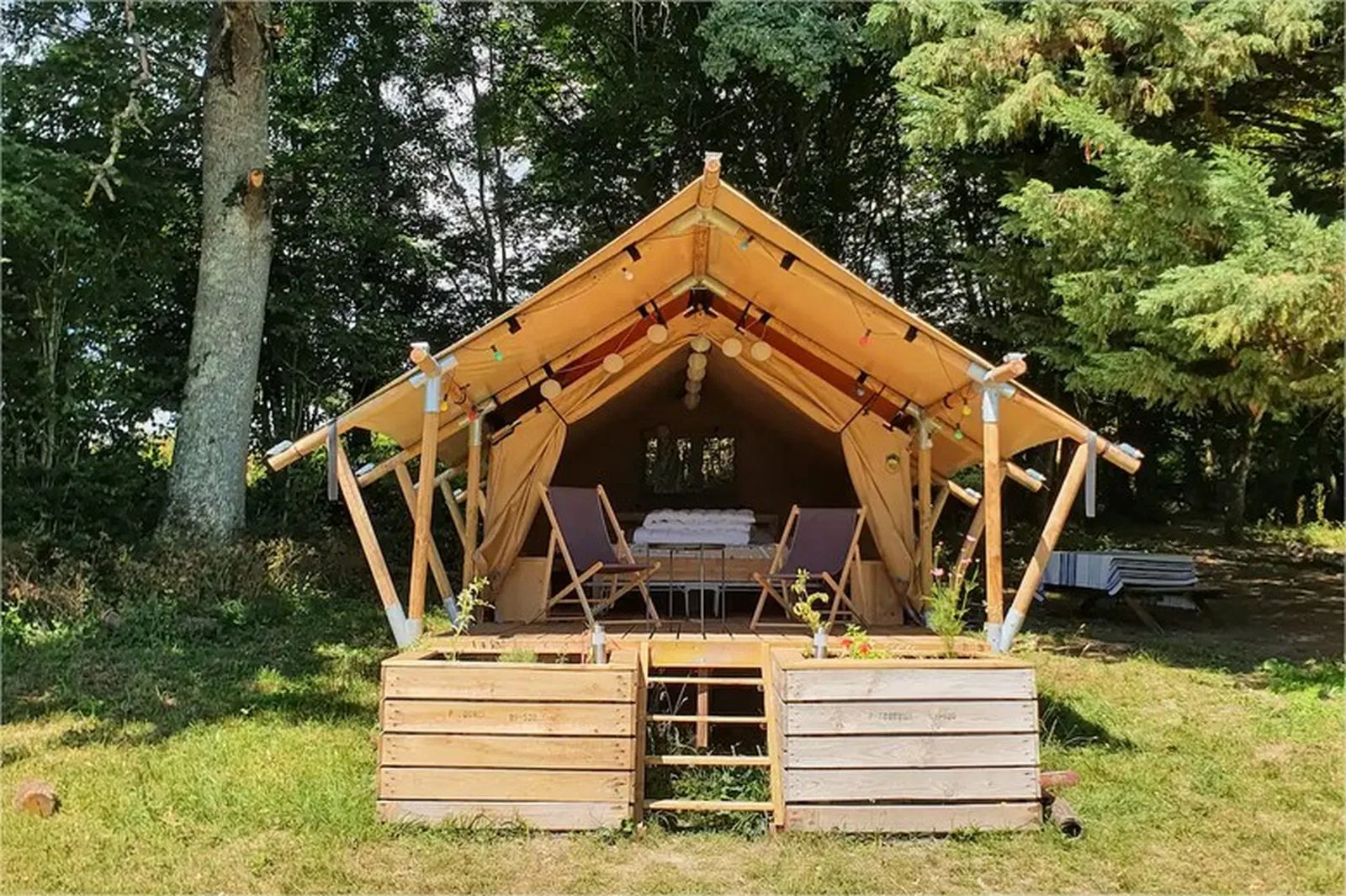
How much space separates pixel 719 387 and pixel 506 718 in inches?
219

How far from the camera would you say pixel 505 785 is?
372 centimetres

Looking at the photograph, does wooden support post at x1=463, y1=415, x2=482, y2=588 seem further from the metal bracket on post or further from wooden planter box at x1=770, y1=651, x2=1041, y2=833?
wooden planter box at x1=770, y1=651, x2=1041, y2=833

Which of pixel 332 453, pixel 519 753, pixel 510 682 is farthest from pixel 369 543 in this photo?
pixel 519 753

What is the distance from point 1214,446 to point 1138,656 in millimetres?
11491

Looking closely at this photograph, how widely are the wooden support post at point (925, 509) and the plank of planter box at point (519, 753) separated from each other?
3.18 meters

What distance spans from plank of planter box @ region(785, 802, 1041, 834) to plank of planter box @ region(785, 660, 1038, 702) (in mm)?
381

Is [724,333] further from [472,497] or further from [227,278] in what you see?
[227,278]

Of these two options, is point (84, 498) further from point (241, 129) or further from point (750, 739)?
point (750, 739)

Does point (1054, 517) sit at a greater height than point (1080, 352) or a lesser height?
lesser

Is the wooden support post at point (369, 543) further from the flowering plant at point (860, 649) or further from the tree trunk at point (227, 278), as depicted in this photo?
the tree trunk at point (227, 278)

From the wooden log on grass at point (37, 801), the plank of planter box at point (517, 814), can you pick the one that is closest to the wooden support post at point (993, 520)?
the plank of planter box at point (517, 814)

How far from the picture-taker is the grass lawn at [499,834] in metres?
3.37

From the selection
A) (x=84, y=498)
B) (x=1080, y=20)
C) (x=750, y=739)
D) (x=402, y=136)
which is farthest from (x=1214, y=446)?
(x=84, y=498)

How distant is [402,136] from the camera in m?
12.7
